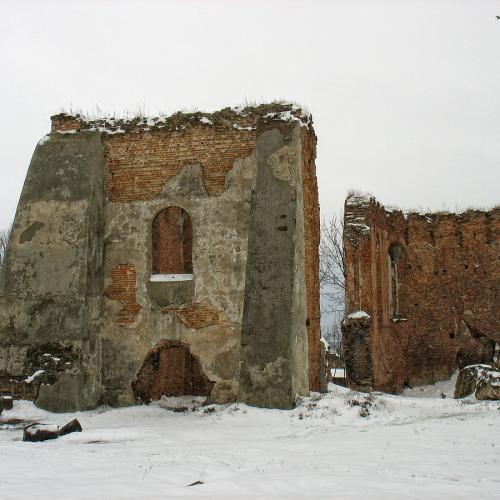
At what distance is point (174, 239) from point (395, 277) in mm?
6980

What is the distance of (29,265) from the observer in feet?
38.4

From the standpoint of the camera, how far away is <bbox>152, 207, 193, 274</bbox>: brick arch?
15.9 meters

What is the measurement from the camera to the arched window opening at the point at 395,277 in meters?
19.4

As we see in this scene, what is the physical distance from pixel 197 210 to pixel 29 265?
119 inches

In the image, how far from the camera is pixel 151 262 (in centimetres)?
1193

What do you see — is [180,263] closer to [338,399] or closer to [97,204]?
[97,204]

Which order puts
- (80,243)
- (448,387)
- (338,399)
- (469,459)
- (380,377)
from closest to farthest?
1. (469,459)
2. (338,399)
3. (80,243)
4. (380,377)
5. (448,387)

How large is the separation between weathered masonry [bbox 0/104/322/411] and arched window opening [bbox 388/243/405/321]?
7.46m

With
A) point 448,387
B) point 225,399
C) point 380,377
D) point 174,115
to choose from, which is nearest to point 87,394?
point 225,399

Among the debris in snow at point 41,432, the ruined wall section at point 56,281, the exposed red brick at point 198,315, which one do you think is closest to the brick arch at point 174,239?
the ruined wall section at point 56,281

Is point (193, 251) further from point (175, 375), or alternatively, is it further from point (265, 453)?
point (265, 453)

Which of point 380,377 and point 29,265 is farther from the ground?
point 29,265

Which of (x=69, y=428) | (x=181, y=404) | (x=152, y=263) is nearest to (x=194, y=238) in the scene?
(x=152, y=263)

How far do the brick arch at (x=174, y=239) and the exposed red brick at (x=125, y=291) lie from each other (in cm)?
383
